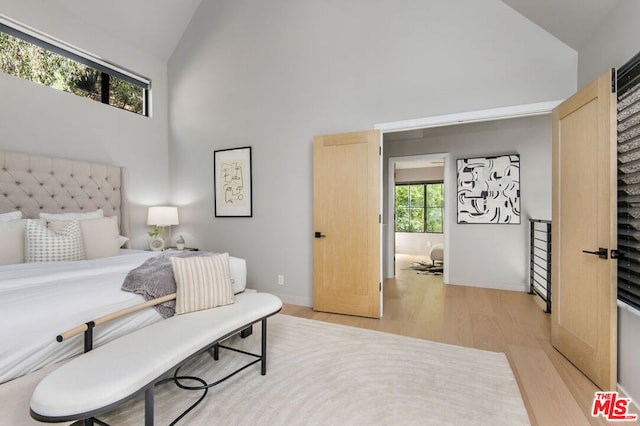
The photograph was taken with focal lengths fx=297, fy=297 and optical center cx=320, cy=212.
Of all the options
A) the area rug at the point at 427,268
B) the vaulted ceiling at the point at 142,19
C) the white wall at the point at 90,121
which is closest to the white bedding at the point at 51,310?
the white wall at the point at 90,121

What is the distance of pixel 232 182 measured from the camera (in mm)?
4121

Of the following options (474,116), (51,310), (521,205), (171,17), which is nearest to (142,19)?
(171,17)

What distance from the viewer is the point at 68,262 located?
2449mm

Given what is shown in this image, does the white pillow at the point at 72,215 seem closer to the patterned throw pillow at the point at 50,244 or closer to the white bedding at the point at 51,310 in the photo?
the patterned throw pillow at the point at 50,244

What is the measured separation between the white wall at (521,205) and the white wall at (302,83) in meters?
0.26

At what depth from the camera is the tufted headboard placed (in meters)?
2.91

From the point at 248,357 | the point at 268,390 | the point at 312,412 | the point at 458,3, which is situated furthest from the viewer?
the point at 458,3

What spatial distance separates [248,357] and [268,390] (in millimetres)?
498

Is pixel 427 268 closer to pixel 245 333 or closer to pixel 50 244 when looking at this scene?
pixel 245 333

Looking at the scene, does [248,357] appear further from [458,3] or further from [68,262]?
[458,3]

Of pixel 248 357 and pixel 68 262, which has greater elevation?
pixel 68 262

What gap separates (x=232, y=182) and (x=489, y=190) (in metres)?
3.88

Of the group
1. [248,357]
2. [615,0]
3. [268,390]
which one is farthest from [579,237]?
[248,357]

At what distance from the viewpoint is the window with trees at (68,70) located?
3.06 metres
